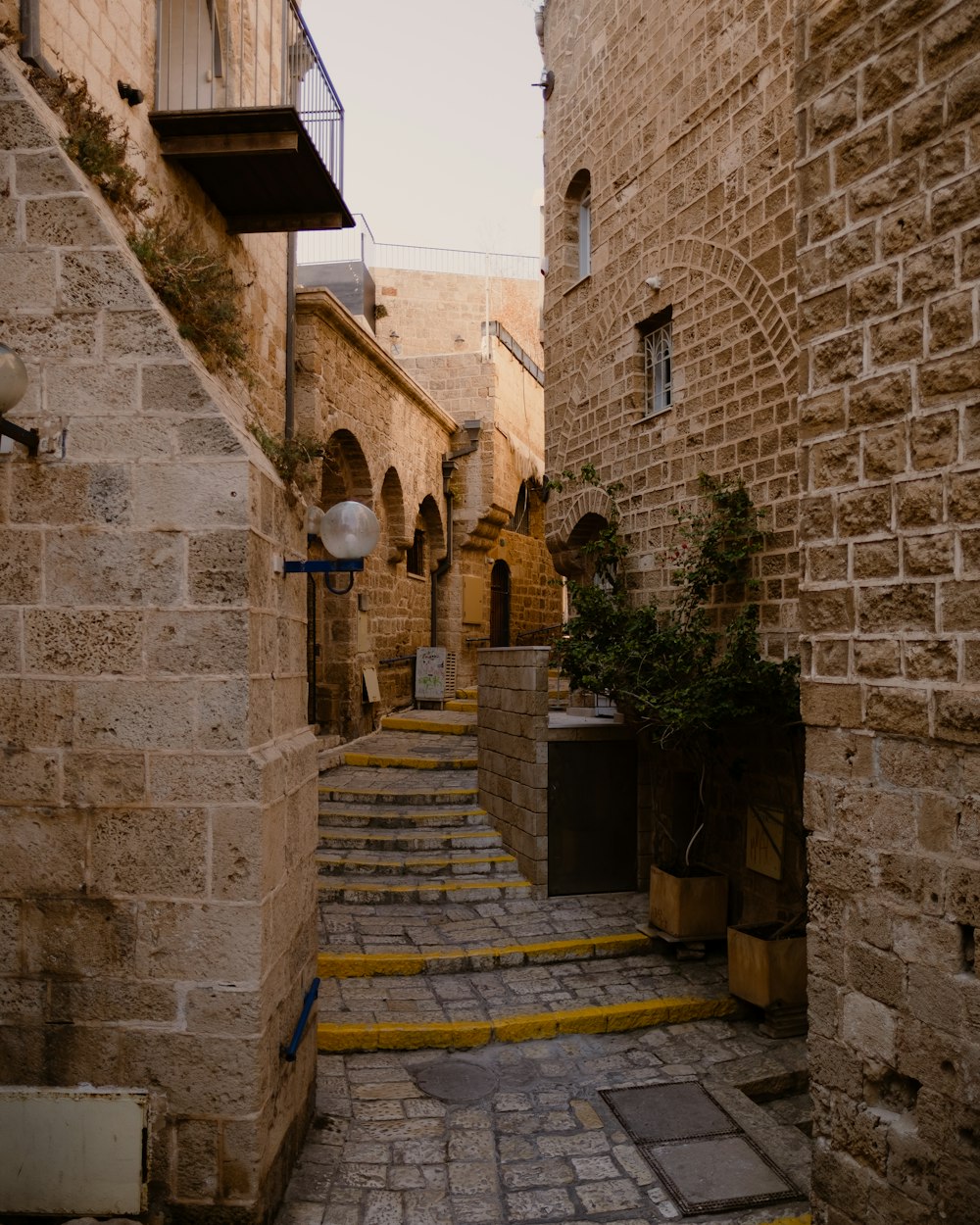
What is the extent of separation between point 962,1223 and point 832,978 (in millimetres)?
757

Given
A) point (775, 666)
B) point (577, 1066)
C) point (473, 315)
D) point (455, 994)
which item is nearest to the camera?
point (577, 1066)

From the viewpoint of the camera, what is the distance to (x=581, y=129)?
10039 millimetres

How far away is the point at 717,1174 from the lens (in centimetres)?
419

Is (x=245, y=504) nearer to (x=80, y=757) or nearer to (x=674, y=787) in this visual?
(x=80, y=757)

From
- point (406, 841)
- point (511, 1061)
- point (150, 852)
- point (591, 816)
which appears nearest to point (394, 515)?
point (406, 841)

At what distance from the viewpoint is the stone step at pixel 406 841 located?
822cm

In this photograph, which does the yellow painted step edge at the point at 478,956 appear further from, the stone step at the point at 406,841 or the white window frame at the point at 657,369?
the white window frame at the point at 657,369

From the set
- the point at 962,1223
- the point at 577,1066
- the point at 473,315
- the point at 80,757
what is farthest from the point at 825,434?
the point at 473,315

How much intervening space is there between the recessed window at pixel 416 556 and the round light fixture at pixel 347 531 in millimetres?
10279

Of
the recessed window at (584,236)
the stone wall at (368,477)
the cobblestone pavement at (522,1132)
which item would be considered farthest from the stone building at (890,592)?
the recessed window at (584,236)

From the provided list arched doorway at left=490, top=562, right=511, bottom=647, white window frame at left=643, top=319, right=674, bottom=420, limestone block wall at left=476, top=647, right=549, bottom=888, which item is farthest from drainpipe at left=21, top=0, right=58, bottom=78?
arched doorway at left=490, top=562, right=511, bottom=647

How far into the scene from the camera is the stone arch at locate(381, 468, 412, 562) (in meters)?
13.1

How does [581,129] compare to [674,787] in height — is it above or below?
above

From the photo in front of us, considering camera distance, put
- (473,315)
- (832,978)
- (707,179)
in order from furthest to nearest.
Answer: (473,315)
(707,179)
(832,978)
